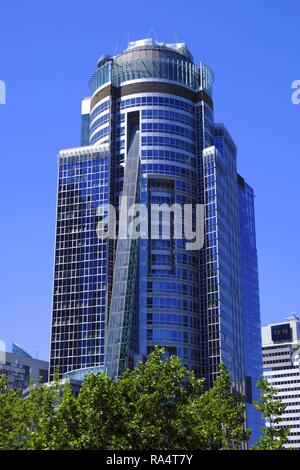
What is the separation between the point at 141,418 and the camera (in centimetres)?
5491

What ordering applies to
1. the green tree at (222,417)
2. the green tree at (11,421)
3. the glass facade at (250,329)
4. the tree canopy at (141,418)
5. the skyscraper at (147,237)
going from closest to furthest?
1. the tree canopy at (141,418)
2. the green tree at (222,417)
3. the green tree at (11,421)
4. the skyscraper at (147,237)
5. the glass facade at (250,329)

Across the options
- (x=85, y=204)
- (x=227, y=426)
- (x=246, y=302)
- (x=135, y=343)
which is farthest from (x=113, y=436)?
(x=246, y=302)

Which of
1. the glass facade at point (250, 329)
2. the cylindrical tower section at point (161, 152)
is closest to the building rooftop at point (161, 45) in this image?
the cylindrical tower section at point (161, 152)

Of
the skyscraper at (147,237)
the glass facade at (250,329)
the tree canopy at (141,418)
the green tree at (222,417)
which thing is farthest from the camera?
the glass facade at (250,329)

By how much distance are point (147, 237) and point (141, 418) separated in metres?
101

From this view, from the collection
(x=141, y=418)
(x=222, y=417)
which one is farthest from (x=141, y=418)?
(x=222, y=417)

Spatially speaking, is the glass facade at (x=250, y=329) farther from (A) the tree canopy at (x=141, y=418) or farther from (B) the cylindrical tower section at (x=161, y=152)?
Answer: (A) the tree canopy at (x=141, y=418)

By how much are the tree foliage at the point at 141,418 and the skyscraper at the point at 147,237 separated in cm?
7769

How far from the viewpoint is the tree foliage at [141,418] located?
54.0 meters

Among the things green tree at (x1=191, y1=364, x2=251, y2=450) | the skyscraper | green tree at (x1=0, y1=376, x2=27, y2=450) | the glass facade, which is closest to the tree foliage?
green tree at (x1=191, y1=364, x2=251, y2=450)

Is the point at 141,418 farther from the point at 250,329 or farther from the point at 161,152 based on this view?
the point at 250,329

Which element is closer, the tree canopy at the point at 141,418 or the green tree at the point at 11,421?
the tree canopy at the point at 141,418

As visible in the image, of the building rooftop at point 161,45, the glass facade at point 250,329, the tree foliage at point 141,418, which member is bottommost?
the tree foliage at point 141,418
